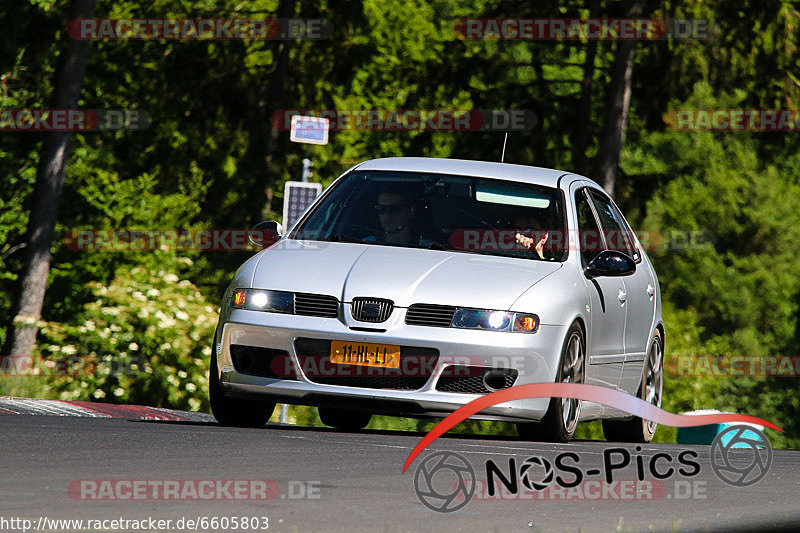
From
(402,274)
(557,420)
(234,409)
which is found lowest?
(234,409)

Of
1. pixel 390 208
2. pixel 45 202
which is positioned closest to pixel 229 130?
pixel 45 202

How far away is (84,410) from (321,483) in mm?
5742

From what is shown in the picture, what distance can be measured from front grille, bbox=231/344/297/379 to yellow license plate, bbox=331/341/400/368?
13.1 inches

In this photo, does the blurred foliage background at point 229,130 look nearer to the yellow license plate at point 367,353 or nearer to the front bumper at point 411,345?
the front bumper at point 411,345

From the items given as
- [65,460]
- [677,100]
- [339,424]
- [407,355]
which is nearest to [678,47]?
[677,100]

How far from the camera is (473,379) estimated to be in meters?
9.34

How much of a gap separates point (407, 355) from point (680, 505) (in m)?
2.32

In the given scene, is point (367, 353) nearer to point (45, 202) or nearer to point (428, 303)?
point (428, 303)

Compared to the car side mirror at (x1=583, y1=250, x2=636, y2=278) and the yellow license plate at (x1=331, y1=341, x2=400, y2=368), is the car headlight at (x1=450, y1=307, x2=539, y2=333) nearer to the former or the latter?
the yellow license plate at (x1=331, y1=341, x2=400, y2=368)

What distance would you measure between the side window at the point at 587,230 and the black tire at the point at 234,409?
240 centimetres

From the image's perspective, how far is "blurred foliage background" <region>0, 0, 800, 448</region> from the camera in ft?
65.0

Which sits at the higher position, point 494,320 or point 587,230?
point 587,230

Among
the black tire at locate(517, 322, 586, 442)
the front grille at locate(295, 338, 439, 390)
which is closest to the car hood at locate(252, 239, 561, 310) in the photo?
the front grille at locate(295, 338, 439, 390)

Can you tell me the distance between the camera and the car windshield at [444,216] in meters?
10.3
